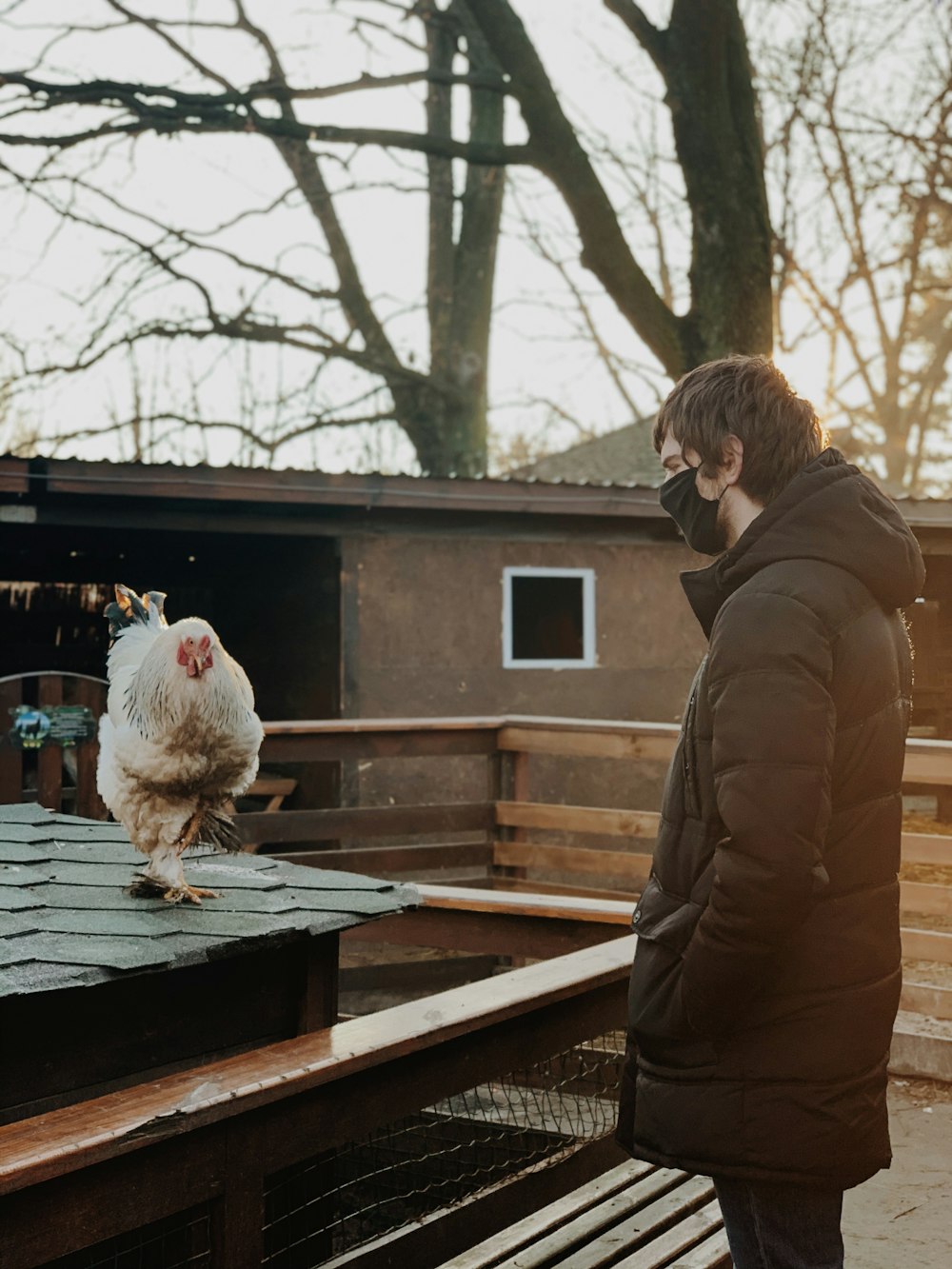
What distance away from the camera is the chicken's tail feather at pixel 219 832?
11.3 ft

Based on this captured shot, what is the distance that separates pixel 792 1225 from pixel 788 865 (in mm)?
583

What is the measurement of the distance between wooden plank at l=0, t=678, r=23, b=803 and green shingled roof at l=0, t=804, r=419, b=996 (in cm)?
305

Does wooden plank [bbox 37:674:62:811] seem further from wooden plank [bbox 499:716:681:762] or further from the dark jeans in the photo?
the dark jeans

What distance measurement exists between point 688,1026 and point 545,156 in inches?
405

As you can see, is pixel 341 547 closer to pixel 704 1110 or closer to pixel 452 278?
pixel 704 1110

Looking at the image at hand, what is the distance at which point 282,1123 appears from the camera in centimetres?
199

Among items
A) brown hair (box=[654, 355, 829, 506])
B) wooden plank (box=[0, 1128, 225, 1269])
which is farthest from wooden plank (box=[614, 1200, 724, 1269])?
brown hair (box=[654, 355, 829, 506])

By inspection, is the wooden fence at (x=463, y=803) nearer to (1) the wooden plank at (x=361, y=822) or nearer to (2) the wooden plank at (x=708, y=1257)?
(1) the wooden plank at (x=361, y=822)

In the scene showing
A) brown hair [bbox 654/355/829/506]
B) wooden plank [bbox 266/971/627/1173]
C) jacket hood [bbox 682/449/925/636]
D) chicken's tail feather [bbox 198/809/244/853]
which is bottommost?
wooden plank [bbox 266/971/627/1173]

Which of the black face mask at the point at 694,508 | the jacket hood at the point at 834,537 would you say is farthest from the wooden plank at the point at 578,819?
the jacket hood at the point at 834,537

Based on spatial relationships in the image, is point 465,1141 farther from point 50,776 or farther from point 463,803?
point 50,776

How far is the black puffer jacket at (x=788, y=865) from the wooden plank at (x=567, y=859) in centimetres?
460

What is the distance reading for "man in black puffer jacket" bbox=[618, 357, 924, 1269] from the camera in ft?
5.60

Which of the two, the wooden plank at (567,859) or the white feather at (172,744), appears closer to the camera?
the white feather at (172,744)
